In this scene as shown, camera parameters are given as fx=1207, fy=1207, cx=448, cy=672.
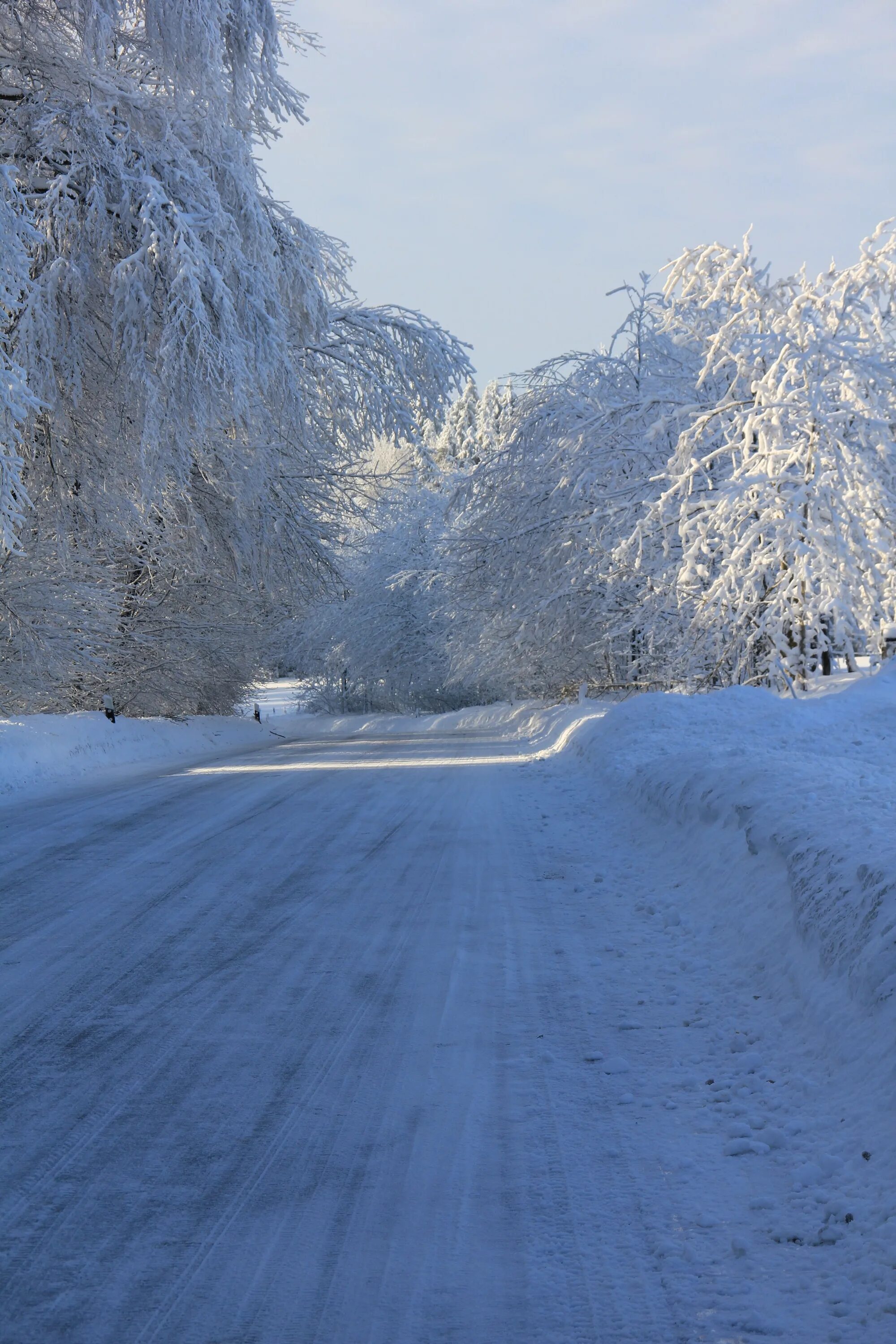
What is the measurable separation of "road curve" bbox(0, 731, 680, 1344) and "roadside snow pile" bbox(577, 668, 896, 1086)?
104 centimetres

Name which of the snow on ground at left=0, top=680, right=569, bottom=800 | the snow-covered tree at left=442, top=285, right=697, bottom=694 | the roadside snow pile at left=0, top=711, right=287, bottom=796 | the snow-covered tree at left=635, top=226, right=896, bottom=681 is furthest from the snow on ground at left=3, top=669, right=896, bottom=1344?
the snow-covered tree at left=442, top=285, right=697, bottom=694

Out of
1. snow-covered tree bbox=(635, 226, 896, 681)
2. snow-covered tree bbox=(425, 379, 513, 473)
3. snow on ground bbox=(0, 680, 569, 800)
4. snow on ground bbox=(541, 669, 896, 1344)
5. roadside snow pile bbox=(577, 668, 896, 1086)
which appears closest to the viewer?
snow on ground bbox=(541, 669, 896, 1344)

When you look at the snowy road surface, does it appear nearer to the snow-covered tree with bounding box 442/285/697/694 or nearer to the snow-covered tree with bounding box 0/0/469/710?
the snow-covered tree with bounding box 0/0/469/710

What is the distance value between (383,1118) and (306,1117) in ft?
0.88

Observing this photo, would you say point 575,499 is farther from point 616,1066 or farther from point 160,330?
point 616,1066

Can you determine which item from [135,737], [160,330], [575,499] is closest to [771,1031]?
[160,330]

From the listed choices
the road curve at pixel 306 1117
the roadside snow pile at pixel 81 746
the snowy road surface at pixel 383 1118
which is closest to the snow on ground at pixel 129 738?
the roadside snow pile at pixel 81 746

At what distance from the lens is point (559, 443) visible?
75.6ft

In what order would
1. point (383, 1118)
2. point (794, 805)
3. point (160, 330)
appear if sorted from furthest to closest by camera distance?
point (160, 330) < point (794, 805) < point (383, 1118)

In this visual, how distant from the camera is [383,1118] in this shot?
4176 mm

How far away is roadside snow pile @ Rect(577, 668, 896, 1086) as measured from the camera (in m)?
5.00

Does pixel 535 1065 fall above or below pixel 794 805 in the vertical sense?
below

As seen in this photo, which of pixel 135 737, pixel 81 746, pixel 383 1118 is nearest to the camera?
pixel 383 1118

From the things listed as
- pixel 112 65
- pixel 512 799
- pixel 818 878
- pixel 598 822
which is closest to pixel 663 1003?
pixel 818 878
